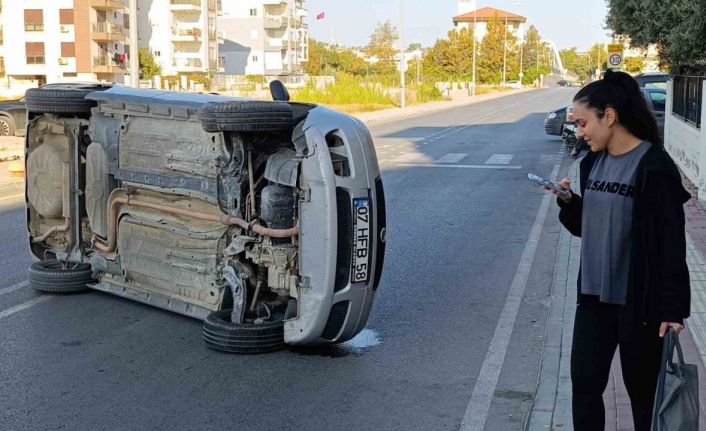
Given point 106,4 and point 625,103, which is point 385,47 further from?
point 625,103

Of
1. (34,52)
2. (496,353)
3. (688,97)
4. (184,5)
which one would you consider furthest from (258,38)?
(496,353)

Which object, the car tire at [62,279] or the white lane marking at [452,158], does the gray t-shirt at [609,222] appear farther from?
the white lane marking at [452,158]

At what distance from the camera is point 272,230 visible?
630cm

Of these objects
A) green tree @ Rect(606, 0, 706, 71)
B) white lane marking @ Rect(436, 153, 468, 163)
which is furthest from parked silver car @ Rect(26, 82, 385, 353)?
white lane marking @ Rect(436, 153, 468, 163)

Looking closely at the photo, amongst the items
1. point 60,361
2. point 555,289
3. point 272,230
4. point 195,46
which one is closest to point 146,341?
point 60,361

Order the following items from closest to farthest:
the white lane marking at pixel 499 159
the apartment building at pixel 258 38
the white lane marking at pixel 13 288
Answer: the white lane marking at pixel 13 288, the white lane marking at pixel 499 159, the apartment building at pixel 258 38

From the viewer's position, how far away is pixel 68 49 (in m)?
79.5

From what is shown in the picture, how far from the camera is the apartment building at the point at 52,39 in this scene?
260 feet

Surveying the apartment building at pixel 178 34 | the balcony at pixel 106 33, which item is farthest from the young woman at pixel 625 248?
the apartment building at pixel 178 34

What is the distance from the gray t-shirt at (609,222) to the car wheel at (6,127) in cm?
2706

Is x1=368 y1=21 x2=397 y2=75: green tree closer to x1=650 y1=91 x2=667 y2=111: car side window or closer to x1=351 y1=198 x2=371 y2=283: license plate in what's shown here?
x1=650 y1=91 x2=667 y2=111: car side window

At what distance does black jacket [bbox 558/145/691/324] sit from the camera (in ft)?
12.4

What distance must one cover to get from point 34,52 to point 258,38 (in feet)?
147

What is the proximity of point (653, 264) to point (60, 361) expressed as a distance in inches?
162
